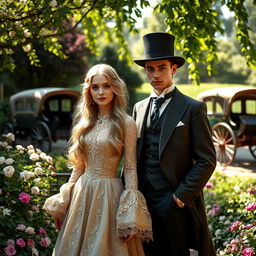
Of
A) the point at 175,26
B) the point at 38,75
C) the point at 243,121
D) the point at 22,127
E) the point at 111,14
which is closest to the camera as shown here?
the point at 175,26

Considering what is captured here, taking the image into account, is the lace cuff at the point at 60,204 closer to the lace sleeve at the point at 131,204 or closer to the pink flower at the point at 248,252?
the lace sleeve at the point at 131,204

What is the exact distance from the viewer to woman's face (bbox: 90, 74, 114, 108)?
2.83 meters

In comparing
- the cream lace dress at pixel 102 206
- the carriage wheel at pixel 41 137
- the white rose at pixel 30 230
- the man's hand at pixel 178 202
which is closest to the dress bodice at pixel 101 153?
the cream lace dress at pixel 102 206

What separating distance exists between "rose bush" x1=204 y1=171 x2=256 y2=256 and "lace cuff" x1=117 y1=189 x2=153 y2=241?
109cm

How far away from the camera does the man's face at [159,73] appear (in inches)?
112

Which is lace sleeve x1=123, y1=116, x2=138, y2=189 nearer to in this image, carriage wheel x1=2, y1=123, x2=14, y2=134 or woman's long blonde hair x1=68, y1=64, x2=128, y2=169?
woman's long blonde hair x1=68, y1=64, x2=128, y2=169

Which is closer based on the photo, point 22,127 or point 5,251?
point 5,251

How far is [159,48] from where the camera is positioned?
9.43ft

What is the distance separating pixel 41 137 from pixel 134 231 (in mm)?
9287

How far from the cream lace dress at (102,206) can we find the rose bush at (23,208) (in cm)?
64

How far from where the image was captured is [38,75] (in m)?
18.9

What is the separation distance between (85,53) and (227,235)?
51.8ft

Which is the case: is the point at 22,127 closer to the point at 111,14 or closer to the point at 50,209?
the point at 111,14

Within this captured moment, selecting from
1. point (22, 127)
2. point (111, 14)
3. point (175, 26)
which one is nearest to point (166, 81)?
point (175, 26)
